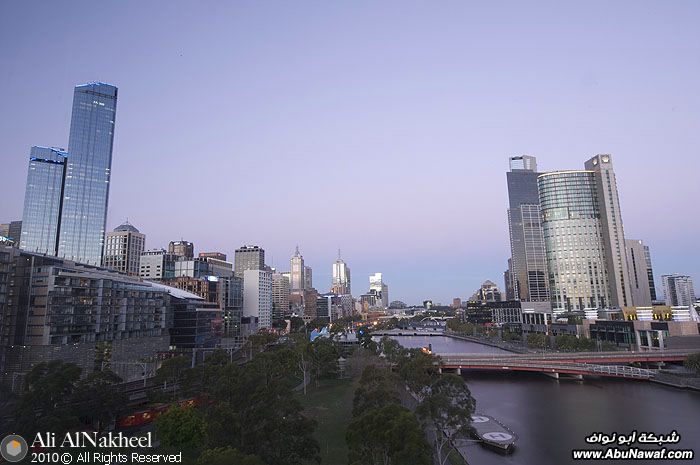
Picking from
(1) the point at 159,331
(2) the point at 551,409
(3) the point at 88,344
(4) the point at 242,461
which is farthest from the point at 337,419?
(1) the point at 159,331

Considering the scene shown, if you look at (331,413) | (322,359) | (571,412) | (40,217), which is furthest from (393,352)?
(40,217)

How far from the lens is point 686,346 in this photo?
364ft

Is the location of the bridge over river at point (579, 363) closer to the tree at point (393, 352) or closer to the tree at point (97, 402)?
the tree at point (393, 352)

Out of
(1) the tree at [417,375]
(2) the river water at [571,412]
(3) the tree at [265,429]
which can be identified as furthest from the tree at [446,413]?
(1) the tree at [417,375]

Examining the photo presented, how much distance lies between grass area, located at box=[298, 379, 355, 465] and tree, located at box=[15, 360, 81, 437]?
24.9m

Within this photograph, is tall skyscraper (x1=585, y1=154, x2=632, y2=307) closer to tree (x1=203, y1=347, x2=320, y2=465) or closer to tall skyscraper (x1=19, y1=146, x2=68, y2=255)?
tree (x1=203, y1=347, x2=320, y2=465)

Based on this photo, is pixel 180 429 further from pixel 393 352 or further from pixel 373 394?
pixel 393 352

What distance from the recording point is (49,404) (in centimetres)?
4438

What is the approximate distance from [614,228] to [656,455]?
173152 millimetres

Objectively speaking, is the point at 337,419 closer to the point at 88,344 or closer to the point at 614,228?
the point at 88,344

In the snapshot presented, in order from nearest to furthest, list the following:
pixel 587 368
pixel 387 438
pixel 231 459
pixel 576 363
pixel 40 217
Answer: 1. pixel 231 459
2. pixel 387 438
3. pixel 587 368
4. pixel 576 363
5. pixel 40 217

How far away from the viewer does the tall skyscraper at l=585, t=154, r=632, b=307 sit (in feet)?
616

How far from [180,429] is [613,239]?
7954 inches

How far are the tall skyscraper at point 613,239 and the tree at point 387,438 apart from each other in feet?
623
